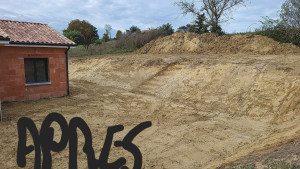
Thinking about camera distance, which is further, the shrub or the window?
the shrub

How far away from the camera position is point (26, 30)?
11070 mm

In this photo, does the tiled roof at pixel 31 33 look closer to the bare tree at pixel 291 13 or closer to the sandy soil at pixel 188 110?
the sandy soil at pixel 188 110

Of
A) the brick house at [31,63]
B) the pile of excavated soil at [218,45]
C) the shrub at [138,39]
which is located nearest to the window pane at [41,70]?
the brick house at [31,63]

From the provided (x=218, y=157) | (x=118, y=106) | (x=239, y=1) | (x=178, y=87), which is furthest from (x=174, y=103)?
(x=239, y=1)

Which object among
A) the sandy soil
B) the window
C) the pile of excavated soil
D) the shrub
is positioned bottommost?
the sandy soil

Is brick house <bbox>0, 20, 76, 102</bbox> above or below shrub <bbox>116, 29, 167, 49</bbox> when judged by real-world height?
below

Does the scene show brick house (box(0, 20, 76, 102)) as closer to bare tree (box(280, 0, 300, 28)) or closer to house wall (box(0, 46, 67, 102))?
house wall (box(0, 46, 67, 102))

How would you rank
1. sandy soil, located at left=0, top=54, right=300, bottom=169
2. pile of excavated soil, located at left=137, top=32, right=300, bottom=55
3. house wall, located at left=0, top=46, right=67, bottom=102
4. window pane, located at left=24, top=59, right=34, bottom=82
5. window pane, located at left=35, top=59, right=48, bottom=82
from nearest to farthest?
sandy soil, located at left=0, top=54, right=300, bottom=169 → house wall, located at left=0, top=46, right=67, bottom=102 → window pane, located at left=24, top=59, right=34, bottom=82 → window pane, located at left=35, top=59, right=48, bottom=82 → pile of excavated soil, located at left=137, top=32, right=300, bottom=55

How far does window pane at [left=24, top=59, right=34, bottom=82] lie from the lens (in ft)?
33.6

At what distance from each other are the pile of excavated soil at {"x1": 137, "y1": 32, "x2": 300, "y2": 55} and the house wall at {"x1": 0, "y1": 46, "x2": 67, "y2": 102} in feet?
29.7

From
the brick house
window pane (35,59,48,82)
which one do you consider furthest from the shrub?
window pane (35,59,48,82)

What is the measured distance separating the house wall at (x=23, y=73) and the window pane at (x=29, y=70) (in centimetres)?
24

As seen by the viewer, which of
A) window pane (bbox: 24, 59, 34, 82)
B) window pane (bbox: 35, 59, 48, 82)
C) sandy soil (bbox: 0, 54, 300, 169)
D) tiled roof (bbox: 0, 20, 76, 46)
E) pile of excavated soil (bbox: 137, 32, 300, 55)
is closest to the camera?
sandy soil (bbox: 0, 54, 300, 169)

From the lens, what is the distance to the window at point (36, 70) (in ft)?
33.8
